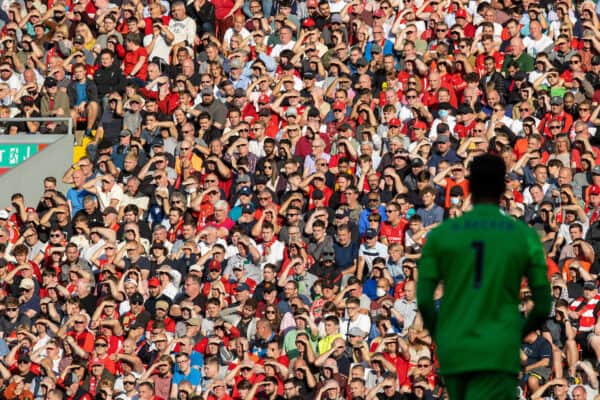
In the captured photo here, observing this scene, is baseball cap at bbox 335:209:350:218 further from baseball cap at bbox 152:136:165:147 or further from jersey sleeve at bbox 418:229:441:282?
jersey sleeve at bbox 418:229:441:282

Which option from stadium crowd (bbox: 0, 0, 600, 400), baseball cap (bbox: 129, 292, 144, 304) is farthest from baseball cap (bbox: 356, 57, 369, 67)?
baseball cap (bbox: 129, 292, 144, 304)

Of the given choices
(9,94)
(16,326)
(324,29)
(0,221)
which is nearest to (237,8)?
(324,29)

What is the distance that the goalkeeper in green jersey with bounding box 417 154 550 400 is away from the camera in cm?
631

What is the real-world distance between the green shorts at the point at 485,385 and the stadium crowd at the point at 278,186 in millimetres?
7695

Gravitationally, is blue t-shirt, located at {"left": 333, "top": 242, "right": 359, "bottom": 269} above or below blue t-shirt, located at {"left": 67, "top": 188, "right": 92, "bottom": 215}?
below

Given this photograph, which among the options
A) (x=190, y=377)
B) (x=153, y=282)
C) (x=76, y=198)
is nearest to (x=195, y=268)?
(x=153, y=282)

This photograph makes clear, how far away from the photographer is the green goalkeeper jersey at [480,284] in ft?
20.7

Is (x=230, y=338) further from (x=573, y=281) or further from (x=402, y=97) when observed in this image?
(x=402, y=97)

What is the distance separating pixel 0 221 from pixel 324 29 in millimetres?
5273

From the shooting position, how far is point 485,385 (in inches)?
248

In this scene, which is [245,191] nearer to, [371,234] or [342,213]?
[342,213]

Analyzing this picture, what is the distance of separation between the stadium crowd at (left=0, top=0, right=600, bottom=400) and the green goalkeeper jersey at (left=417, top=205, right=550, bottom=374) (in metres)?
7.71

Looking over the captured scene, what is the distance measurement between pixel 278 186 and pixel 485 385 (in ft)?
39.4

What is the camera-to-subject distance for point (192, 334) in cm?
1577
